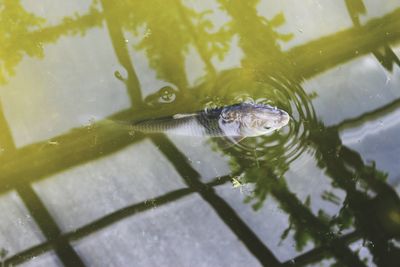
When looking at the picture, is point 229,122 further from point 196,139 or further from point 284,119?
point 284,119

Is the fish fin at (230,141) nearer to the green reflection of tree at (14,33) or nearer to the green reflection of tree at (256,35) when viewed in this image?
the green reflection of tree at (256,35)

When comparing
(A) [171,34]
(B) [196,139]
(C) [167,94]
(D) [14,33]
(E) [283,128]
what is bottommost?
(E) [283,128]

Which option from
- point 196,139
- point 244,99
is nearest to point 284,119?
point 244,99

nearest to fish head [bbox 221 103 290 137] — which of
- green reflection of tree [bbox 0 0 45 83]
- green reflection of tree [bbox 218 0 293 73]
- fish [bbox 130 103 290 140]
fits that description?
fish [bbox 130 103 290 140]

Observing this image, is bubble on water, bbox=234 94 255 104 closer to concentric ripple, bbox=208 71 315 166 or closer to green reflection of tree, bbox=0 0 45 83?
concentric ripple, bbox=208 71 315 166

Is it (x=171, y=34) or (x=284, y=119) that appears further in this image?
(x=171, y=34)

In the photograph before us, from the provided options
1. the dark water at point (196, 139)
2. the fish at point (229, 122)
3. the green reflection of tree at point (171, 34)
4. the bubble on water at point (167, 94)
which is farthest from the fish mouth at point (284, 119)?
the bubble on water at point (167, 94)

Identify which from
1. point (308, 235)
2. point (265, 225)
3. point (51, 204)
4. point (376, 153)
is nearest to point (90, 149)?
point (51, 204)
